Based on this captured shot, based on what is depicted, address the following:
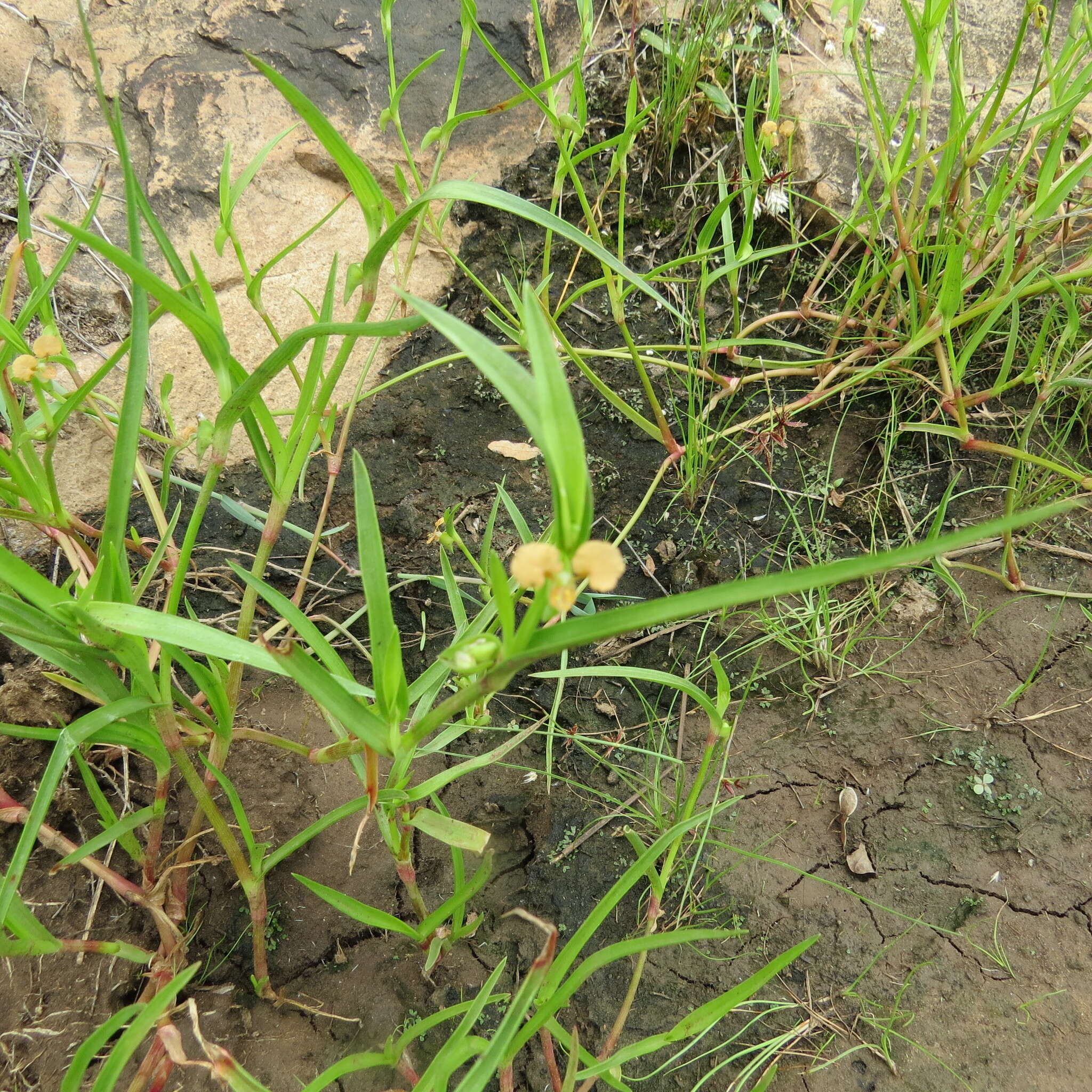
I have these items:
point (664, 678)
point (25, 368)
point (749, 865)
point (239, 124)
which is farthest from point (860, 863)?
point (239, 124)

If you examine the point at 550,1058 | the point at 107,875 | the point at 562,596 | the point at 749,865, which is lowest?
the point at 749,865

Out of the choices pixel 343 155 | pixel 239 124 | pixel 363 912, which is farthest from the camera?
pixel 239 124

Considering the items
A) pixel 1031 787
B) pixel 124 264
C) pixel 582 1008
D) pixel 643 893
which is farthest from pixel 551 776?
pixel 124 264

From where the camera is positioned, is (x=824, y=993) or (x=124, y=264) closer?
(x=124, y=264)

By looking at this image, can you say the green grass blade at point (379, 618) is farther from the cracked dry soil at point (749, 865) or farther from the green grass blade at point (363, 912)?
the cracked dry soil at point (749, 865)

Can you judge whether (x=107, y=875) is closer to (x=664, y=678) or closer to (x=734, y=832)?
(x=664, y=678)

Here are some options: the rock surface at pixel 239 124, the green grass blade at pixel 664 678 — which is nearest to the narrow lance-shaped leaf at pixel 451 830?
the green grass blade at pixel 664 678

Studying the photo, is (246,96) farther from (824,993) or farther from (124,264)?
(824,993)
